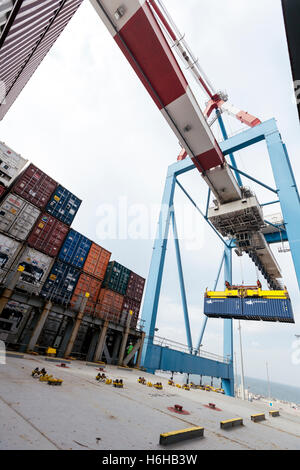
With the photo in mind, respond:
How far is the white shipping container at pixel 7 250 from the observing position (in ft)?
41.1

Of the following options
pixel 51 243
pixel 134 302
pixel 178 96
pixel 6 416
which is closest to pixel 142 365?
pixel 134 302

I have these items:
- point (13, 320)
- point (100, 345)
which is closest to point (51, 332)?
point (13, 320)

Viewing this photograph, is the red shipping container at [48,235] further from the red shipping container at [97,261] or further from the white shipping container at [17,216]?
the red shipping container at [97,261]

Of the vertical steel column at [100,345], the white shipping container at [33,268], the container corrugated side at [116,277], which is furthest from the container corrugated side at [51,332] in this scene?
the container corrugated side at [116,277]

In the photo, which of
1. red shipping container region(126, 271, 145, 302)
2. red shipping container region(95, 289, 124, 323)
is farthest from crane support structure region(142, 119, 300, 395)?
red shipping container region(126, 271, 145, 302)

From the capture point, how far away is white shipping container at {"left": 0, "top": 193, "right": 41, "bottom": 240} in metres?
13.2

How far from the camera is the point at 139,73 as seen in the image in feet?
28.9

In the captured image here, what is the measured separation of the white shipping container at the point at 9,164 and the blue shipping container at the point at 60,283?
661 cm

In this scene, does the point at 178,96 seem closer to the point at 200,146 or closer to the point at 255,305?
the point at 200,146

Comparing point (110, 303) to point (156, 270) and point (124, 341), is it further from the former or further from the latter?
point (156, 270)

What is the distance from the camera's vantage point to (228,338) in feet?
77.3

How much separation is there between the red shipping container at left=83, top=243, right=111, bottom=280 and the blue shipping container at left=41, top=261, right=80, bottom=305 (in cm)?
126

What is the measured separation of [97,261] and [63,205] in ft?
17.5
